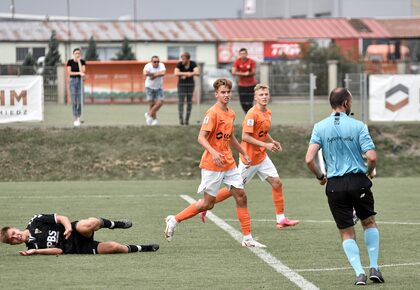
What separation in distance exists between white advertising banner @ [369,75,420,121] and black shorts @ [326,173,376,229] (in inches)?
727

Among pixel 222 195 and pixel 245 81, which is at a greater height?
pixel 245 81

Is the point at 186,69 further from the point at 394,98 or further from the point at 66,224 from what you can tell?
the point at 66,224

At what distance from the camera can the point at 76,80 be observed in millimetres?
28094

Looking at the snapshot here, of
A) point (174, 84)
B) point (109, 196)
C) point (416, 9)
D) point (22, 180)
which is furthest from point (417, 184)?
point (416, 9)

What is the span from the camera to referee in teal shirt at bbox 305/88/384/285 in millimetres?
Answer: 9969

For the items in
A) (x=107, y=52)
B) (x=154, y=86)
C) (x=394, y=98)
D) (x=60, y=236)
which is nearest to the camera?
(x=60, y=236)

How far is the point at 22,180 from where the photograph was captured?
25250 millimetres

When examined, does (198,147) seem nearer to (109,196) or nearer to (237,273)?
(109,196)

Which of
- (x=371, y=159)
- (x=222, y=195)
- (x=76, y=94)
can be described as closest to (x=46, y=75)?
(x=76, y=94)

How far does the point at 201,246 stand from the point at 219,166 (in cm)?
95

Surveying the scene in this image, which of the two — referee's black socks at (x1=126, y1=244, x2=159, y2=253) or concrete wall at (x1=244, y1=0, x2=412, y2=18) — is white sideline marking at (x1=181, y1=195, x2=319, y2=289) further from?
concrete wall at (x1=244, y1=0, x2=412, y2=18)

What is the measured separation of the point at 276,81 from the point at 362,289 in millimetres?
28493

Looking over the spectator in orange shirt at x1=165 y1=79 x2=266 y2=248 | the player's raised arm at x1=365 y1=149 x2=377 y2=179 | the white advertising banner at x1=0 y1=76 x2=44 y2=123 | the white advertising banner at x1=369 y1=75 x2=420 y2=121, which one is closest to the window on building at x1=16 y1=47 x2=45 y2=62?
the white advertising banner at x1=0 y1=76 x2=44 y2=123

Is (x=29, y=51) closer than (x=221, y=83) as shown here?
No
